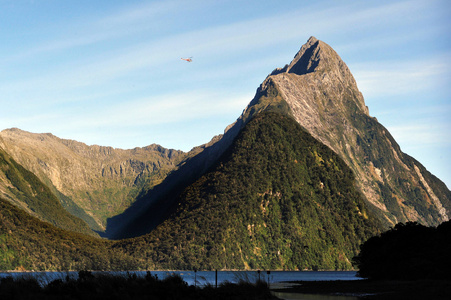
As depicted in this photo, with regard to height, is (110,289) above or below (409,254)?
below

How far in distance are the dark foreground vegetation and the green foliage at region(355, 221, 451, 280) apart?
197ft

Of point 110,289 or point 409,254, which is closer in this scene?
point 110,289

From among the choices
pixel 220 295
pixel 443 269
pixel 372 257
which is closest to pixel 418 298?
pixel 220 295

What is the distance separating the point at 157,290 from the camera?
6531cm

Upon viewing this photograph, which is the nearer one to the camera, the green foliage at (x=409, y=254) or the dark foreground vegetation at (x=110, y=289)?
the dark foreground vegetation at (x=110, y=289)

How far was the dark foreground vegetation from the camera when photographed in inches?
2416

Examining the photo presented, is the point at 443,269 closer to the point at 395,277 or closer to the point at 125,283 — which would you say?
the point at 395,277

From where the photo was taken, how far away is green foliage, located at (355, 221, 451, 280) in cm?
11925

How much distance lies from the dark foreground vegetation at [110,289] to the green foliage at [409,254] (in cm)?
6012

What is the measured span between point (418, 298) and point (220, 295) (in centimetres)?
2891

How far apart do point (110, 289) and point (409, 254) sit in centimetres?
9958

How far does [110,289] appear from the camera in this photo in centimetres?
6372

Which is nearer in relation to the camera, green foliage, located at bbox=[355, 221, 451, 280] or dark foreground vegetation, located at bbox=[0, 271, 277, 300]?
dark foreground vegetation, located at bbox=[0, 271, 277, 300]

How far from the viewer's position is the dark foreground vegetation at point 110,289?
61375 millimetres
